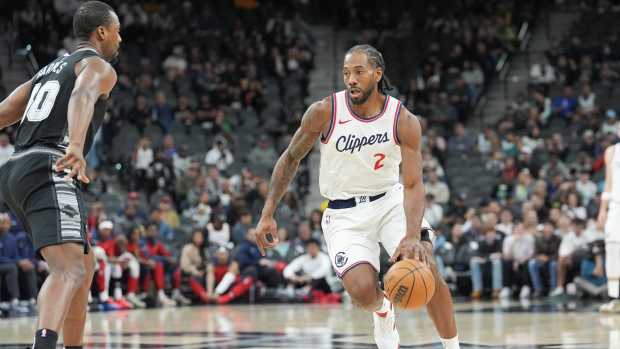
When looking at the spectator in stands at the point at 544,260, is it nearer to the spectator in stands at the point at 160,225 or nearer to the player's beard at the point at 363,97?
the spectator in stands at the point at 160,225

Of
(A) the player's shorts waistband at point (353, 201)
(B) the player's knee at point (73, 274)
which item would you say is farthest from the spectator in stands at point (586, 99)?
(B) the player's knee at point (73, 274)

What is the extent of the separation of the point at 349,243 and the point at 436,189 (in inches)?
500

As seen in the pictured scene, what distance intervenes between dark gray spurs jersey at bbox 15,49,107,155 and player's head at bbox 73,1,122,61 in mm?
177

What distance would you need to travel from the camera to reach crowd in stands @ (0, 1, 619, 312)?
644 inches

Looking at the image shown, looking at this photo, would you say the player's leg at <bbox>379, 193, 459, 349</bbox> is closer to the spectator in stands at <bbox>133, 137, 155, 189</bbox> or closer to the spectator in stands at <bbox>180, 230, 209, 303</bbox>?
the spectator in stands at <bbox>180, 230, 209, 303</bbox>

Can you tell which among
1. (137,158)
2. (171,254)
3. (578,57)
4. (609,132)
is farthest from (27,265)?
(578,57)

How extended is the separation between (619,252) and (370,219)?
656 centimetres

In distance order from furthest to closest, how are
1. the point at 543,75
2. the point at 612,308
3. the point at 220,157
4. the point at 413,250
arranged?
the point at 543,75 < the point at 220,157 < the point at 612,308 < the point at 413,250

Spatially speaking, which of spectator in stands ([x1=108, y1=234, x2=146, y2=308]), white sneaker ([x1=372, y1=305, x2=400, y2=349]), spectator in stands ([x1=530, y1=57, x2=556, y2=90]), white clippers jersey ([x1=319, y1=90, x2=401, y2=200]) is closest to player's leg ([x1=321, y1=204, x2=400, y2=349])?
white sneaker ([x1=372, y1=305, x2=400, y2=349])

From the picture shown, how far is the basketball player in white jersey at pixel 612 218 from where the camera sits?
12234 mm

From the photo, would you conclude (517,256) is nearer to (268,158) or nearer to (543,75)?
(268,158)

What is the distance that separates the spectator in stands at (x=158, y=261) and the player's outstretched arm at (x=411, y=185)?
9.64 metres

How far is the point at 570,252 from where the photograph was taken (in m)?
16.4

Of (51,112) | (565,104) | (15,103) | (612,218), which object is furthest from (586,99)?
(51,112)
